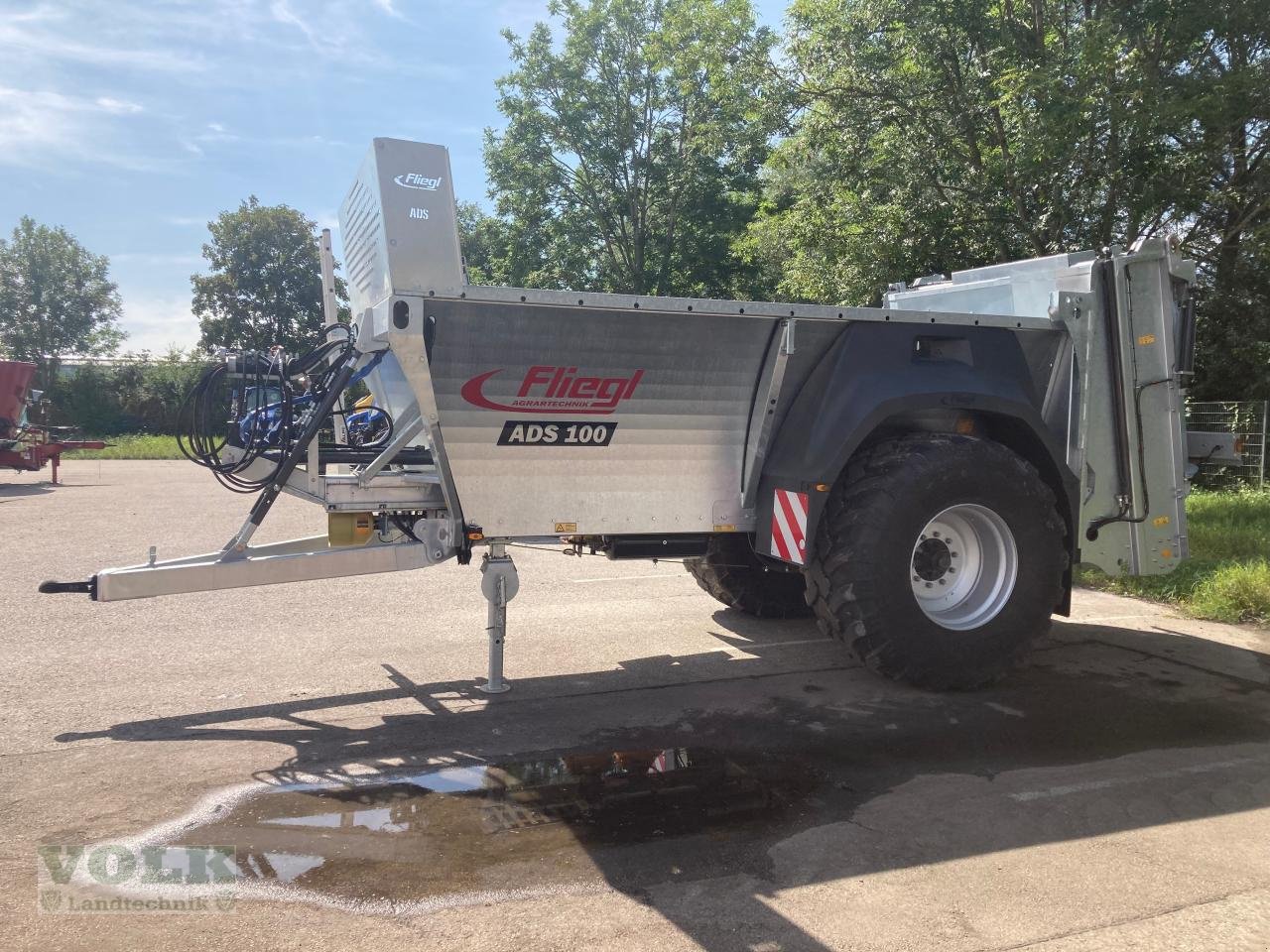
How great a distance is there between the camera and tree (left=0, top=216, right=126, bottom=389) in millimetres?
49062

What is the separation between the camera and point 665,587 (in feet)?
28.3

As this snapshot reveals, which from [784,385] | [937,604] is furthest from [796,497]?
[937,604]

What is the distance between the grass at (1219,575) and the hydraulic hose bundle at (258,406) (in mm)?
4924

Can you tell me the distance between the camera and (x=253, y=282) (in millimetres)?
46844

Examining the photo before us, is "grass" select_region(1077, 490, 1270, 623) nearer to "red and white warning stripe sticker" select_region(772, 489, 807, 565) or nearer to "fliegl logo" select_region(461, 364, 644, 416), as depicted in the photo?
"red and white warning stripe sticker" select_region(772, 489, 807, 565)

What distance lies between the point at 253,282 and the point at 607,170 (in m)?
25.8

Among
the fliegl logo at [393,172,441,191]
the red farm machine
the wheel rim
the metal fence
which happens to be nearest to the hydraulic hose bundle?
the fliegl logo at [393,172,441,191]

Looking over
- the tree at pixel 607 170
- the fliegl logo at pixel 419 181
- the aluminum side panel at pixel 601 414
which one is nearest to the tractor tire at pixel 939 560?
the aluminum side panel at pixel 601 414

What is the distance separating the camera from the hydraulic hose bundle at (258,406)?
5.09m

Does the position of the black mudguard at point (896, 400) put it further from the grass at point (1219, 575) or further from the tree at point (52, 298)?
the tree at point (52, 298)

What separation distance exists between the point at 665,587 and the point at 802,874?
5.28 m

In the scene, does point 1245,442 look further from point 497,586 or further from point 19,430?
point 19,430

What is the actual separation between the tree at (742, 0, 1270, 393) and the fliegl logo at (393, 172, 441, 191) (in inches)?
311

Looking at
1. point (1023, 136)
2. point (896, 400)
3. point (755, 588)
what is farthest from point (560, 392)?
point (1023, 136)
